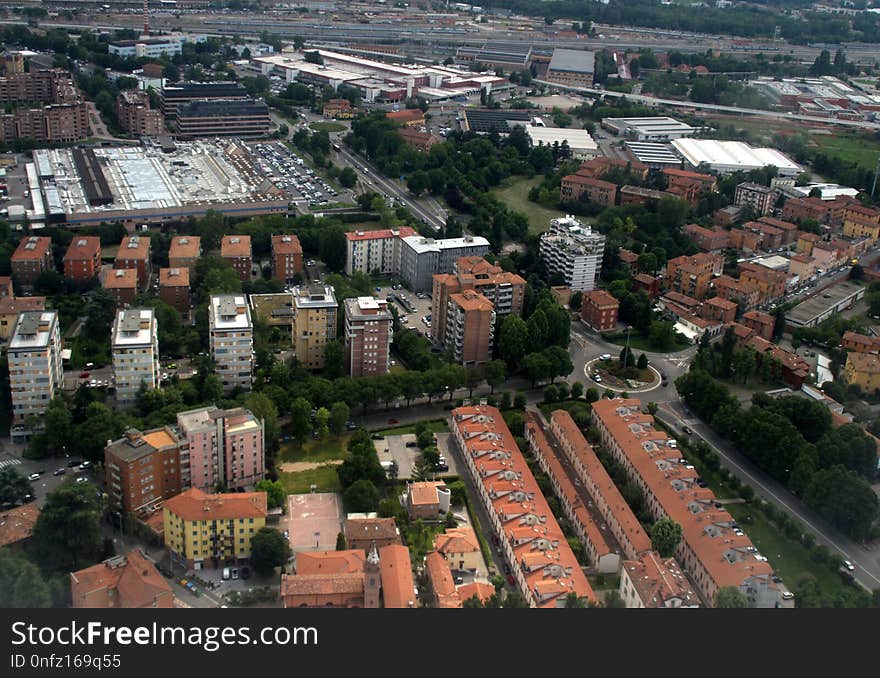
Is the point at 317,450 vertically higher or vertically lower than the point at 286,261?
lower

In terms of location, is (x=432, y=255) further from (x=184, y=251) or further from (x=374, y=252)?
(x=184, y=251)

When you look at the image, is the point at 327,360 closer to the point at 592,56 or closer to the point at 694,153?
the point at 694,153

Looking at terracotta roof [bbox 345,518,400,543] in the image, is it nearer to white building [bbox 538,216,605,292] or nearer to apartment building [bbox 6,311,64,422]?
apartment building [bbox 6,311,64,422]

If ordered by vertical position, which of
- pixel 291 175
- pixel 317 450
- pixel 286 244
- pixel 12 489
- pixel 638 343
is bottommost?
pixel 317 450

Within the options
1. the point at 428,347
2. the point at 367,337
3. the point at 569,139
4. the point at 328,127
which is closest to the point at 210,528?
the point at 367,337

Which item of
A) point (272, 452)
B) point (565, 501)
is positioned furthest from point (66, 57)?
point (565, 501)

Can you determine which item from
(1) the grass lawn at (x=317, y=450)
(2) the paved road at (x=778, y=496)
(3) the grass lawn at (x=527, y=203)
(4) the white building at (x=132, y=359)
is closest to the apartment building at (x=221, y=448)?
(1) the grass lawn at (x=317, y=450)

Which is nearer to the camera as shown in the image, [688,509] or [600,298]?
[688,509]

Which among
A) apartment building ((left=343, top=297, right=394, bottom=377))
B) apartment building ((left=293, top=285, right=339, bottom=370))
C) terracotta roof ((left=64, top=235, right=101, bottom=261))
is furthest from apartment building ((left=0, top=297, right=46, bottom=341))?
apartment building ((left=343, top=297, right=394, bottom=377))
